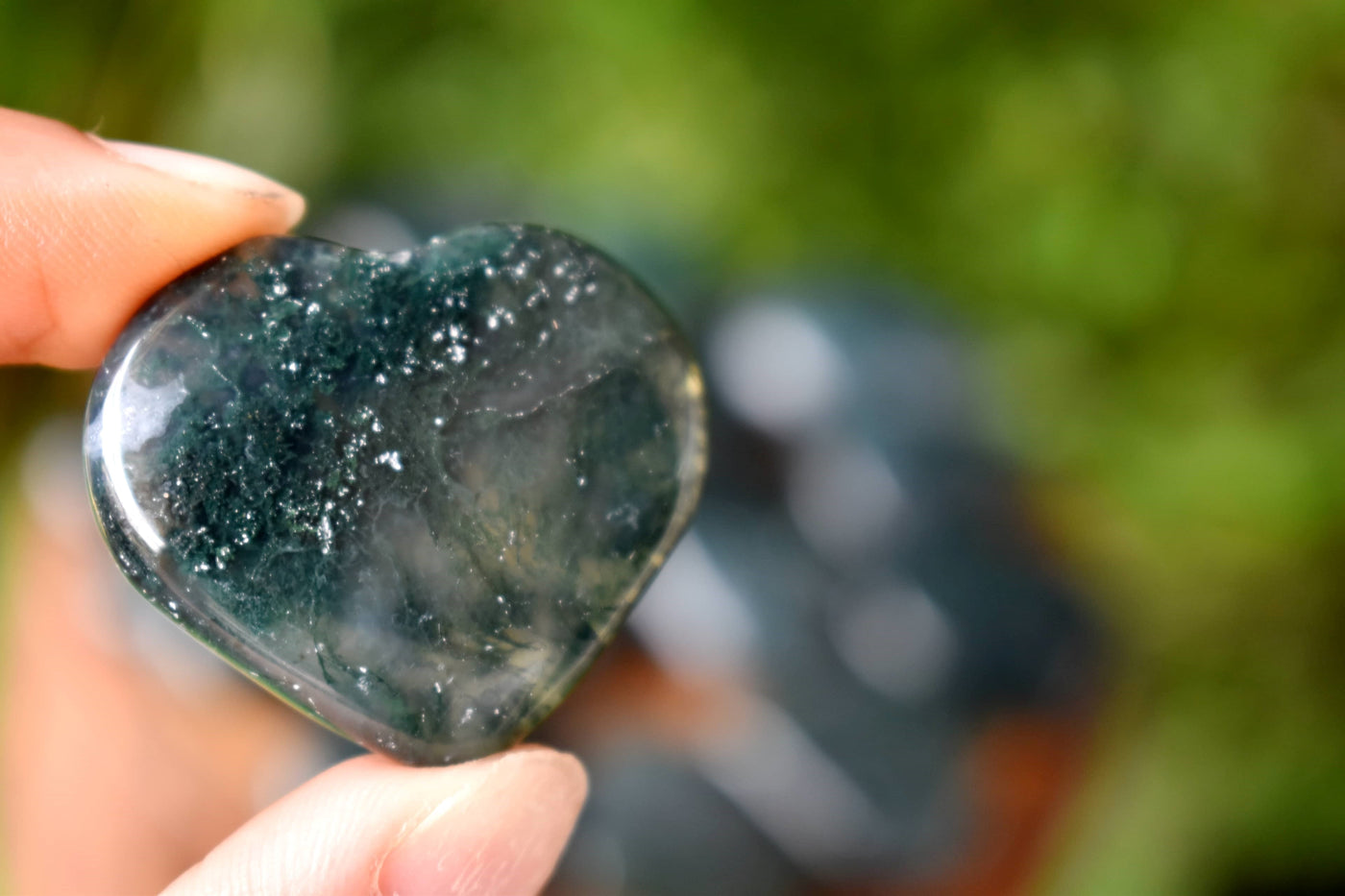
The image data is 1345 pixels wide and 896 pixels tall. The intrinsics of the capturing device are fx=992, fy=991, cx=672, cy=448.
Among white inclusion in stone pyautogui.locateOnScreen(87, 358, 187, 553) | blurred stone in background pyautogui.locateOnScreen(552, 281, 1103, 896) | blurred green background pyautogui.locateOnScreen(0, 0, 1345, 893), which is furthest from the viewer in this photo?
blurred green background pyautogui.locateOnScreen(0, 0, 1345, 893)

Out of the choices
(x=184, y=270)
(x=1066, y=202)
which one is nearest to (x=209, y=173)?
(x=184, y=270)

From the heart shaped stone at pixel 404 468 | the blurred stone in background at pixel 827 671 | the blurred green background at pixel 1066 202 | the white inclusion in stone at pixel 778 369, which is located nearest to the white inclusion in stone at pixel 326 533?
the heart shaped stone at pixel 404 468

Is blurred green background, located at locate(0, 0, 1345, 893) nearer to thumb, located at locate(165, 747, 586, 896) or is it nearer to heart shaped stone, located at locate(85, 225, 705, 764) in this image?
heart shaped stone, located at locate(85, 225, 705, 764)

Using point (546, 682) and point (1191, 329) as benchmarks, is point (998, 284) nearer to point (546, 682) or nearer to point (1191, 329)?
point (1191, 329)

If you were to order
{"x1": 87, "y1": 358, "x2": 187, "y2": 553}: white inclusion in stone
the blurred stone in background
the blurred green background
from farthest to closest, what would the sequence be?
the blurred green background, the blurred stone in background, {"x1": 87, "y1": 358, "x2": 187, "y2": 553}: white inclusion in stone

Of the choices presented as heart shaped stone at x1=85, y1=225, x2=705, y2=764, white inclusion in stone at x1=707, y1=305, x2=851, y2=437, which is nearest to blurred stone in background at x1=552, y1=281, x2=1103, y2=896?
white inclusion in stone at x1=707, y1=305, x2=851, y2=437

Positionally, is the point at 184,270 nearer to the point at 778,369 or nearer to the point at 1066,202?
the point at 778,369

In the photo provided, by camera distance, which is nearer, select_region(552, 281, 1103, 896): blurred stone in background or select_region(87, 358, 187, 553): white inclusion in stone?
select_region(87, 358, 187, 553): white inclusion in stone

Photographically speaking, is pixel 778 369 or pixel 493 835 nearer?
pixel 493 835

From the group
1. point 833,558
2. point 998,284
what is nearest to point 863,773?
point 833,558
